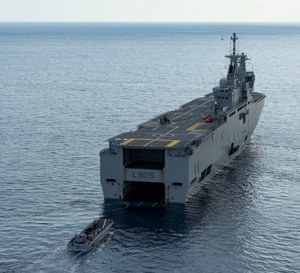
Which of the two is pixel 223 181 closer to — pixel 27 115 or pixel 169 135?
pixel 169 135

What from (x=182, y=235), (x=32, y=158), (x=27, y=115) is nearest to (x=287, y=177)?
(x=182, y=235)

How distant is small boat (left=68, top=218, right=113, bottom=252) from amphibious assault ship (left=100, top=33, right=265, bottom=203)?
26.6ft

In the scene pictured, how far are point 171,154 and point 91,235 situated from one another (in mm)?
13163

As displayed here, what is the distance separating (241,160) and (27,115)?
4391 centimetres

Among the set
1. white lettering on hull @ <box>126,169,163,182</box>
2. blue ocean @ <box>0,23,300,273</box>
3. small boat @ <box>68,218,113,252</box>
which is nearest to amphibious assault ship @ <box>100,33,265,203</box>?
white lettering on hull @ <box>126,169,163,182</box>

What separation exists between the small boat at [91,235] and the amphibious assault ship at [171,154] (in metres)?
8.09

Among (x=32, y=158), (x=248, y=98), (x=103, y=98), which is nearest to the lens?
(x=32, y=158)

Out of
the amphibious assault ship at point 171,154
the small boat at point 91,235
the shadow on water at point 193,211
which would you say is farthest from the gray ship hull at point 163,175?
the small boat at point 91,235

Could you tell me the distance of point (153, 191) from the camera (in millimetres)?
64938

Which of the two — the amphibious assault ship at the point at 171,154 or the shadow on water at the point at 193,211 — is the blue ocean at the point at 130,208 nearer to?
the shadow on water at the point at 193,211

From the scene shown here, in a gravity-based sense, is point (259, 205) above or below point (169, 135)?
below

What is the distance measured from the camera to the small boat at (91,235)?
163 ft

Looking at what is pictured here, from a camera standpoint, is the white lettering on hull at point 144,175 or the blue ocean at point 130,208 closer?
the blue ocean at point 130,208

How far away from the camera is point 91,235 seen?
50.9 meters
